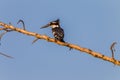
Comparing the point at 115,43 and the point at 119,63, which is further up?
the point at 115,43

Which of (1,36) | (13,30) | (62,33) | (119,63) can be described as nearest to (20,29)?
(13,30)

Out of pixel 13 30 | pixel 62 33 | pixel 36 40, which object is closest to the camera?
pixel 13 30

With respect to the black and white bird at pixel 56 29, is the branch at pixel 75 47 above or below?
below

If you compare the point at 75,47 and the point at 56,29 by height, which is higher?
the point at 56,29

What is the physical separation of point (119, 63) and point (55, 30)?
7940 mm

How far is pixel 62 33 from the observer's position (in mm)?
11734

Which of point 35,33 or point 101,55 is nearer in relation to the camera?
point 101,55

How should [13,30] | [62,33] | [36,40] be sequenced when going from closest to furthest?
[13,30], [36,40], [62,33]

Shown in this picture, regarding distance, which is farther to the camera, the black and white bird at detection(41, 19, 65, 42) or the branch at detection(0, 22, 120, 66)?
the black and white bird at detection(41, 19, 65, 42)

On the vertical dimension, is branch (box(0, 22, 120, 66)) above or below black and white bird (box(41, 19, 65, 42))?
below

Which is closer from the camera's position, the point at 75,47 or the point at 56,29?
the point at 75,47

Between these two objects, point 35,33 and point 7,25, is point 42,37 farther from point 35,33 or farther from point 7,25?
point 7,25

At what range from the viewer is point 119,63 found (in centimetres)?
431

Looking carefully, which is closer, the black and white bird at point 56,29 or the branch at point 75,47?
the branch at point 75,47
